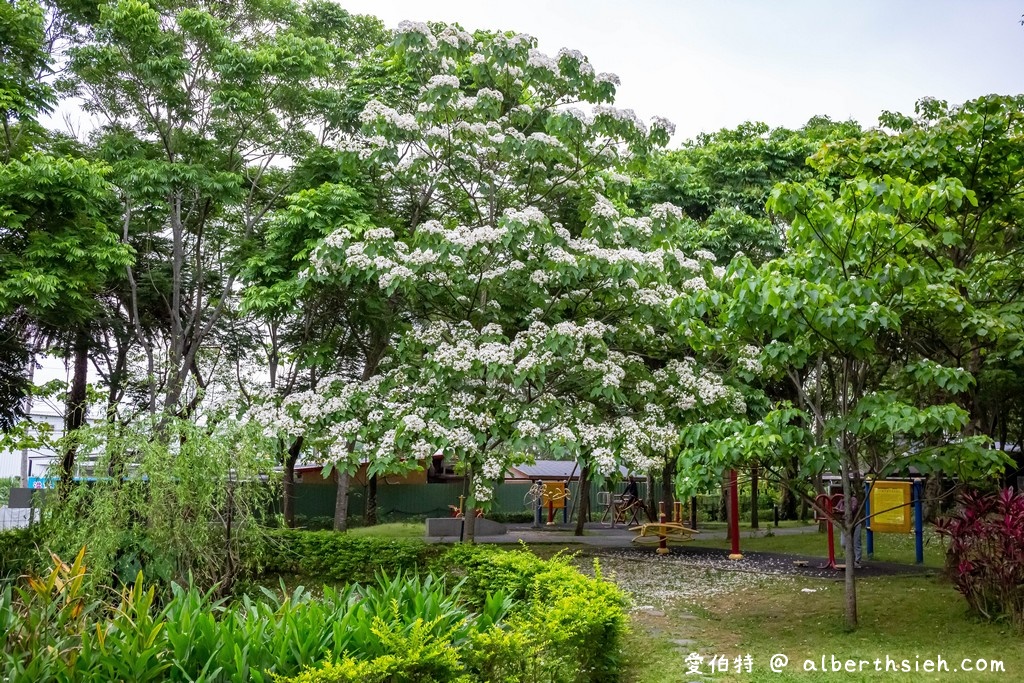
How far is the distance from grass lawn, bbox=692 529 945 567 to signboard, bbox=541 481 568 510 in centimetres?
521

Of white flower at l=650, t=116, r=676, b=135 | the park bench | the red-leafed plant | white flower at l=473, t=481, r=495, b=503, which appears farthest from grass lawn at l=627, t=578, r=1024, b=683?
white flower at l=650, t=116, r=676, b=135

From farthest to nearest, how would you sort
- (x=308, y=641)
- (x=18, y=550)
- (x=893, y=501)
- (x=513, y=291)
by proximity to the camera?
(x=893, y=501)
(x=513, y=291)
(x=18, y=550)
(x=308, y=641)

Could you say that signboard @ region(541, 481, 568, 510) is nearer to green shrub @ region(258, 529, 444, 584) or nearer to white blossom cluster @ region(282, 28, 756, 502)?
white blossom cluster @ region(282, 28, 756, 502)

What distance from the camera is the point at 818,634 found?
814cm

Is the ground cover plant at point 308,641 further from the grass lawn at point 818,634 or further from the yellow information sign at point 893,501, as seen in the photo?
the yellow information sign at point 893,501

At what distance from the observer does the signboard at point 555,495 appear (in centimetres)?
2368

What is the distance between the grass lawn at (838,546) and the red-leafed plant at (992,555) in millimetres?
4751

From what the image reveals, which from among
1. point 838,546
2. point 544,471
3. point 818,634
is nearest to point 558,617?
point 818,634

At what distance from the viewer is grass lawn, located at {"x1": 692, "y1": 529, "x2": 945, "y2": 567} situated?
14.1m

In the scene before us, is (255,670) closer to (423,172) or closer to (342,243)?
(342,243)

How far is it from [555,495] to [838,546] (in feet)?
30.4

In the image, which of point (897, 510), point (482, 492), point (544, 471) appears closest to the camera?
point (482, 492)

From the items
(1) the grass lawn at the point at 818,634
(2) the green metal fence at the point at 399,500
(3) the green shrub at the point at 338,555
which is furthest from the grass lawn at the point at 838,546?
(2) the green metal fence at the point at 399,500

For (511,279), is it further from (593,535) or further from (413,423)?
(593,535)
